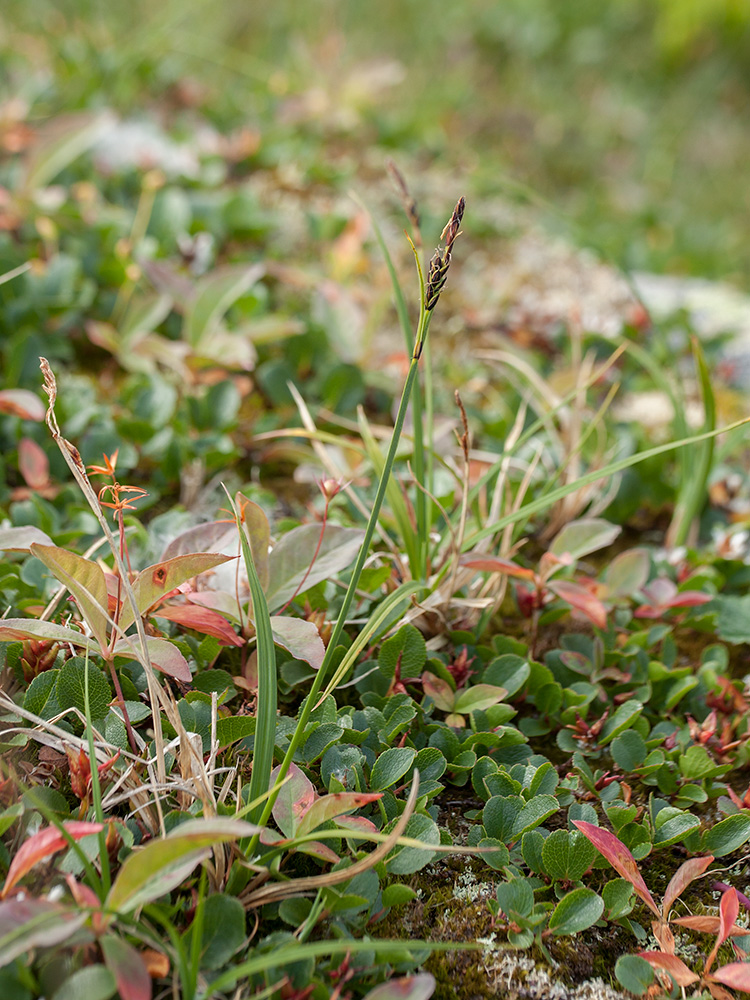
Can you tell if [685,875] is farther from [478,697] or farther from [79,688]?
[79,688]

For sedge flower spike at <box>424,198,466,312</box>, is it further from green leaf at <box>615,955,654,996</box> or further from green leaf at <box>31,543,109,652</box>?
green leaf at <box>615,955,654,996</box>

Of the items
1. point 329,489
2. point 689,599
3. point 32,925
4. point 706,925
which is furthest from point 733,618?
point 32,925

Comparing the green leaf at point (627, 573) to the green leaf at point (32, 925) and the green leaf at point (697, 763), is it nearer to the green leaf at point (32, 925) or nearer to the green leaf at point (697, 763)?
the green leaf at point (697, 763)

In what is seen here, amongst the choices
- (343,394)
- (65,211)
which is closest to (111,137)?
(65,211)

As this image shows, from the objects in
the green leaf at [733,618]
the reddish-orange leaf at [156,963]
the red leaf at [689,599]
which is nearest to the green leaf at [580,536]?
the red leaf at [689,599]

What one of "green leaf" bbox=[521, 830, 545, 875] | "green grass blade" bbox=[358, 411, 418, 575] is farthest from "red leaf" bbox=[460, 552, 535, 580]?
"green leaf" bbox=[521, 830, 545, 875]

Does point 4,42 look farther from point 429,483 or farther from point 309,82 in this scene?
point 429,483
